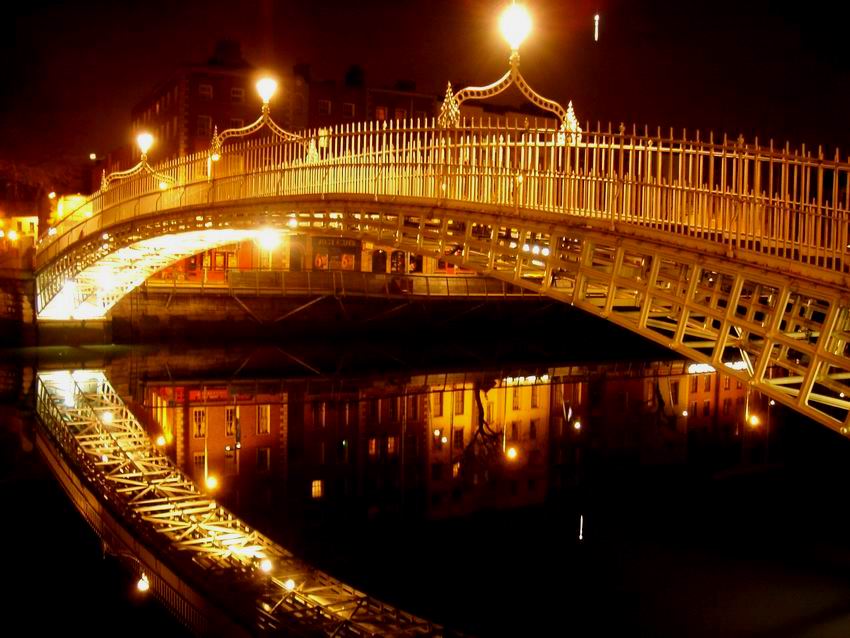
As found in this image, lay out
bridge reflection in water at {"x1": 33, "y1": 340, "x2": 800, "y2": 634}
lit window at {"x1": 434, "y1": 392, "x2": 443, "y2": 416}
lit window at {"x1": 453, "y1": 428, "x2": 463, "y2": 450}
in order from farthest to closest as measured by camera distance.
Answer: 1. lit window at {"x1": 434, "y1": 392, "x2": 443, "y2": 416}
2. lit window at {"x1": 453, "y1": 428, "x2": 463, "y2": 450}
3. bridge reflection in water at {"x1": 33, "y1": 340, "x2": 800, "y2": 634}

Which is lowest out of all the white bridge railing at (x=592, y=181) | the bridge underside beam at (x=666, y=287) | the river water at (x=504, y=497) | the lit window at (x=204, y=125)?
the river water at (x=504, y=497)

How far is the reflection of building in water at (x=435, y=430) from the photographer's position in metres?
12.3

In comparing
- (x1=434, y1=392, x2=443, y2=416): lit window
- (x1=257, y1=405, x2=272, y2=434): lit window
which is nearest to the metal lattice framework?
(x1=257, y1=405, x2=272, y2=434): lit window

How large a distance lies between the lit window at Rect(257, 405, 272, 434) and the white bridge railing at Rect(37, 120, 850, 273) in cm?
419

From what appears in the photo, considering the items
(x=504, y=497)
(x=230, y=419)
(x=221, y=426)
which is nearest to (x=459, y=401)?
(x=230, y=419)

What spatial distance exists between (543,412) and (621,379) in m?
6.53

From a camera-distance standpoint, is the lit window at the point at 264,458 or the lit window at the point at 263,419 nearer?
the lit window at the point at 264,458

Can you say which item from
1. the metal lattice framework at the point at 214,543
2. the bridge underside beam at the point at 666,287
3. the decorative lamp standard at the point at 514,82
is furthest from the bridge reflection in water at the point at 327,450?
the decorative lamp standard at the point at 514,82

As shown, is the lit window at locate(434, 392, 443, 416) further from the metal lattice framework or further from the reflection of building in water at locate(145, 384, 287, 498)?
the metal lattice framework

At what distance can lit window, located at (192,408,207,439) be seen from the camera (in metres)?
15.4

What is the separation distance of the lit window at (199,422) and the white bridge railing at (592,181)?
13.4 feet

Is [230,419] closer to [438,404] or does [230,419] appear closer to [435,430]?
[435,430]

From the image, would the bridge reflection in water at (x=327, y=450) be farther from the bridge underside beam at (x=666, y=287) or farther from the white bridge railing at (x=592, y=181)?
the white bridge railing at (x=592, y=181)

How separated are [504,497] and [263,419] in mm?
7287
